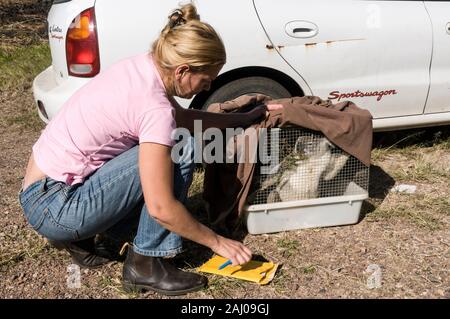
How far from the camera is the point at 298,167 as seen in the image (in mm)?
2857

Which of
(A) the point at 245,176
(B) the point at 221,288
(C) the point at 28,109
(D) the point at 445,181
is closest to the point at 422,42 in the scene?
(D) the point at 445,181

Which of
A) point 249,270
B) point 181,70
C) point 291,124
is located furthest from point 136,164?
point 291,124

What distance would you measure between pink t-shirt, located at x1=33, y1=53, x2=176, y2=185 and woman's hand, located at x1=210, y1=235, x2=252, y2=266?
18.9 inches

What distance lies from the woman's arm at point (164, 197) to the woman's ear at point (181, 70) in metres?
0.28

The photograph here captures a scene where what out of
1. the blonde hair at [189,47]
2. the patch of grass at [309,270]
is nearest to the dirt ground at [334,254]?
the patch of grass at [309,270]

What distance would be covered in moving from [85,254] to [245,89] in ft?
4.50

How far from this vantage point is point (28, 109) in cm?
529

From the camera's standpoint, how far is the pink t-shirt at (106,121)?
212 cm

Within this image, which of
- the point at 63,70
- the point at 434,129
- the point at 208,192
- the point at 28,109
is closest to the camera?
the point at 208,192

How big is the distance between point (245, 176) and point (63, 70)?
1391 millimetres

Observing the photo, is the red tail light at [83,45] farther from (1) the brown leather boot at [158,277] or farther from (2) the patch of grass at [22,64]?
(2) the patch of grass at [22,64]

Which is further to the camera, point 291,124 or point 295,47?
point 295,47

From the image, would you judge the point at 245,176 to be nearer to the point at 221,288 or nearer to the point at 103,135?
the point at 221,288

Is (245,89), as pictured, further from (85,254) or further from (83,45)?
(85,254)
